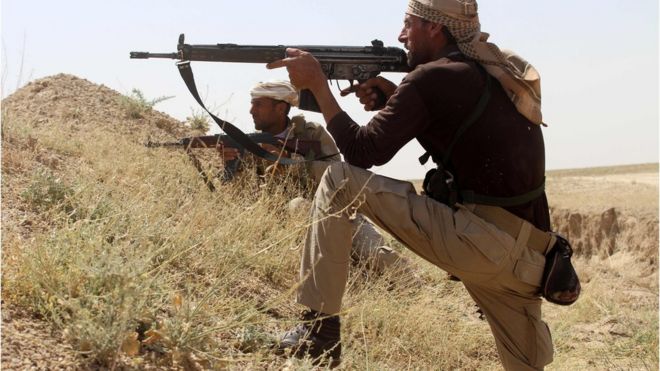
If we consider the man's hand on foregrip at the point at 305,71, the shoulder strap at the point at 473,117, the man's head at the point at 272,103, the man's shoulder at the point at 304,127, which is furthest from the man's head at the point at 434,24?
the man's head at the point at 272,103

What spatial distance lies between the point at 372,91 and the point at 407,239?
1.02 meters

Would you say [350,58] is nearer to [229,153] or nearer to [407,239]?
[407,239]

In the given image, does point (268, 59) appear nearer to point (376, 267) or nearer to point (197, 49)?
point (197, 49)

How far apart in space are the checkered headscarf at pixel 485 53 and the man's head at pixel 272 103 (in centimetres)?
311

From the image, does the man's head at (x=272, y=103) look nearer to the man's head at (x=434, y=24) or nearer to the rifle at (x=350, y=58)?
the rifle at (x=350, y=58)

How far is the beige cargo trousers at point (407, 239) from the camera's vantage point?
11.4ft

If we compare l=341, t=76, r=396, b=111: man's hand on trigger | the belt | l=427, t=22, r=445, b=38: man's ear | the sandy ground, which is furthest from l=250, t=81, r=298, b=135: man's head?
the sandy ground

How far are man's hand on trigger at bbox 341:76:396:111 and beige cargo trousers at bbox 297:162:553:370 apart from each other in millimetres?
725

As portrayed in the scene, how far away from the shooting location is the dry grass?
299 centimetres

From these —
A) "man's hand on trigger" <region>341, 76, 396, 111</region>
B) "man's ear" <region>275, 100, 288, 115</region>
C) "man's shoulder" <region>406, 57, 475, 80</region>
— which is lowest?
"man's ear" <region>275, 100, 288, 115</region>

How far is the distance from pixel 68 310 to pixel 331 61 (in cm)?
193

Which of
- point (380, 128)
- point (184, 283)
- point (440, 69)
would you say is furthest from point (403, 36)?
point (184, 283)

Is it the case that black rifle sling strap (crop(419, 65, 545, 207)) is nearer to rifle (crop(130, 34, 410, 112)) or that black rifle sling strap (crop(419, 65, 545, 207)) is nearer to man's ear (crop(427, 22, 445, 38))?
man's ear (crop(427, 22, 445, 38))

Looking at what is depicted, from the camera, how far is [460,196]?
11.8 feet
